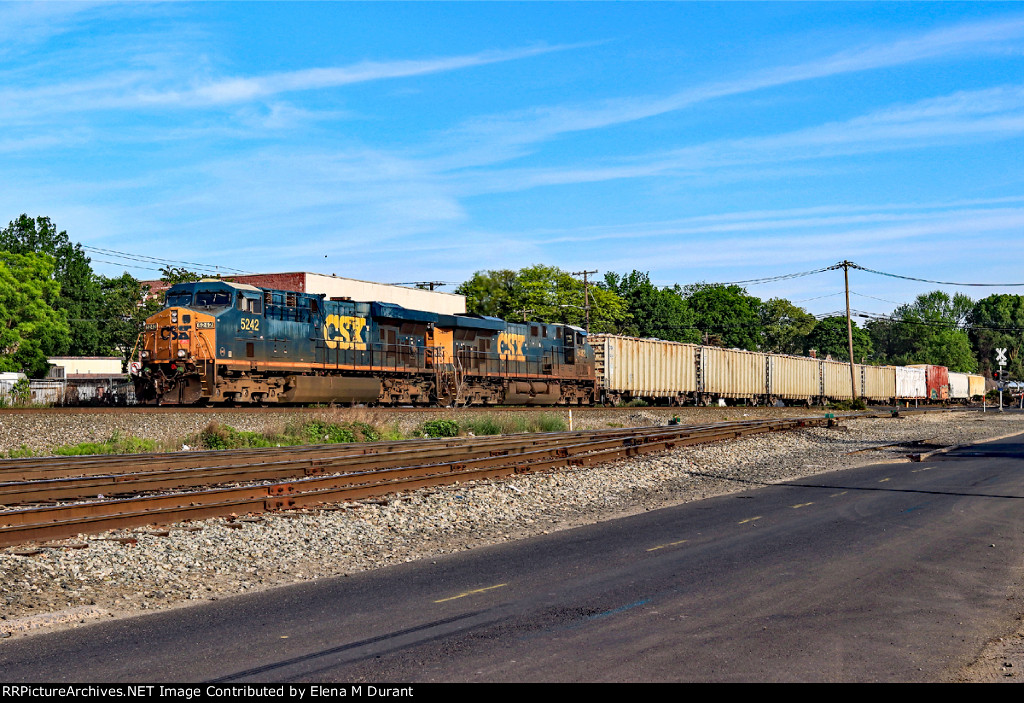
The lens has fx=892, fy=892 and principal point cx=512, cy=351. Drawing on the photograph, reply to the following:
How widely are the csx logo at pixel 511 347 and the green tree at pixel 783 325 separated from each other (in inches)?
4429

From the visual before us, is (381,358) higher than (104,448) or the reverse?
higher

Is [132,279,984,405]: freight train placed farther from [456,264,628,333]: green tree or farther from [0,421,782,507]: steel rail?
[456,264,628,333]: green tree

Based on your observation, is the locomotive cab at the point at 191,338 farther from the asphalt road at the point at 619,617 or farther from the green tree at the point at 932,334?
the green tree at the point at 932,334

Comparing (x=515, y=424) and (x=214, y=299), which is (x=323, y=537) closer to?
(x=214, y=299)

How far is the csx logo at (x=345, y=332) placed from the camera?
3070cm

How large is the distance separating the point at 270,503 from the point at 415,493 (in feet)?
9.41

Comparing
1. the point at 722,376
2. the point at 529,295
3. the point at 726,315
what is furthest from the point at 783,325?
the point at 722,376

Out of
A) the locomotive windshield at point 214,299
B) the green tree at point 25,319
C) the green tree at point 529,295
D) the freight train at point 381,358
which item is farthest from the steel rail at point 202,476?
the green tree at point 529,295

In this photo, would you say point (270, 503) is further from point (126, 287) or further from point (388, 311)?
point (126, 287)

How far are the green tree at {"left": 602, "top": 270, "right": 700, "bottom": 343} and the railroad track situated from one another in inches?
3471

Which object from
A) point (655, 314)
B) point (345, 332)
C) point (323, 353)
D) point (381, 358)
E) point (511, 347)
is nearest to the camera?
point (323, 353)

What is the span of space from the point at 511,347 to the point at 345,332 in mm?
9578

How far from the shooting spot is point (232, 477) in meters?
15.9

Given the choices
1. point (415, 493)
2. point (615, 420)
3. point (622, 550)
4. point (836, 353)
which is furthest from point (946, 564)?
point (836, 353)
